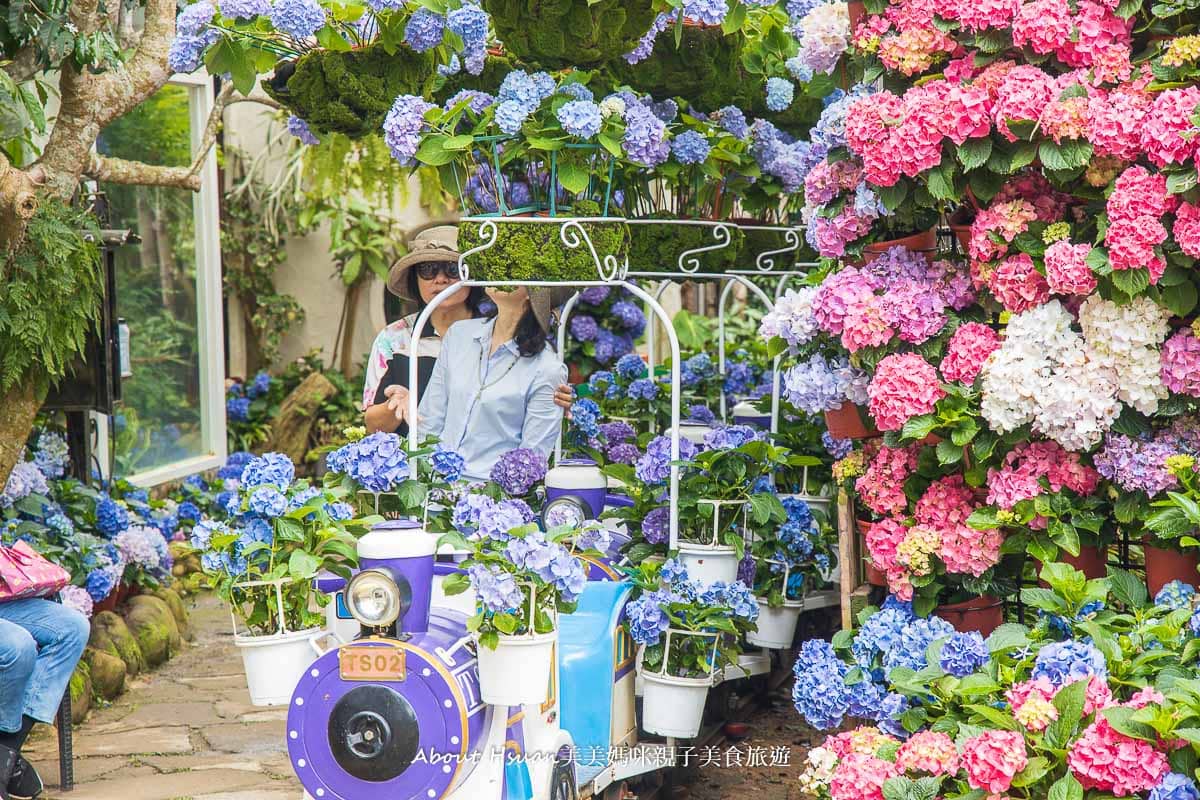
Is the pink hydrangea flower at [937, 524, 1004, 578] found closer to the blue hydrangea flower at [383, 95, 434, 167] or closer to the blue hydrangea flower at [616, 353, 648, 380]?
the blue hydrangea flower at [383, 95, 434, 167]

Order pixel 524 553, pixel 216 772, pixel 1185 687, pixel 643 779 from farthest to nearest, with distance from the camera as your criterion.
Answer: pixel 216 772, pixel 643 779, pixel 524 553, pixel 1185 687

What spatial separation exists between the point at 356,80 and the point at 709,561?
1.82m

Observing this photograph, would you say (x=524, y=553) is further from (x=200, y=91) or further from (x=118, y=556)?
(x=200, y=91)

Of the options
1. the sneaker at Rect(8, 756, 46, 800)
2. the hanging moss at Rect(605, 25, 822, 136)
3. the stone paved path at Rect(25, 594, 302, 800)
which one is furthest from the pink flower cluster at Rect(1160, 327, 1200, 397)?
the sneaker at Rect(8, 756, 46, 800)

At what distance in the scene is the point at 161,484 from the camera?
757 centimetres

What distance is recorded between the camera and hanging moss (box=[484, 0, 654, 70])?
3.71m

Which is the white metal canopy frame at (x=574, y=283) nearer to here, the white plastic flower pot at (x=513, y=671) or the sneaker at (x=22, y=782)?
the white plastic flower pot at (x=513, y=671)

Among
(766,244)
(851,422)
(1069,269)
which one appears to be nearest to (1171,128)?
(1069,269)

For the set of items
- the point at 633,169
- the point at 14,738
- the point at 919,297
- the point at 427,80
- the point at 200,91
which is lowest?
the point at 14,738

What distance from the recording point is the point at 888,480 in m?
3.24

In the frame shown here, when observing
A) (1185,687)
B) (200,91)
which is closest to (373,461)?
(1185,687)

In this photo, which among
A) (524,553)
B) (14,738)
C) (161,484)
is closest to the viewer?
(524,553)

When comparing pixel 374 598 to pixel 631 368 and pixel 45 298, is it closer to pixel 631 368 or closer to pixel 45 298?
pixel 45 298

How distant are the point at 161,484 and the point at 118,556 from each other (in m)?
2.42
